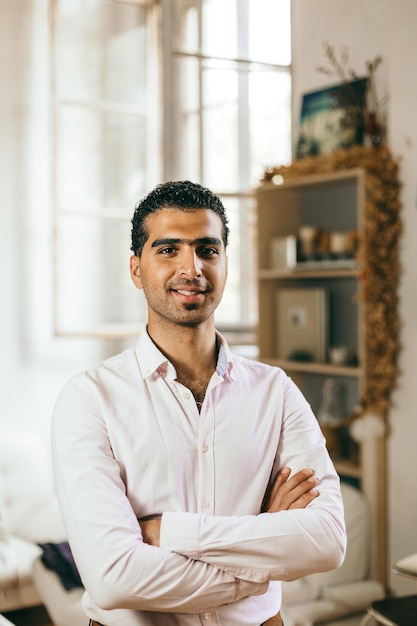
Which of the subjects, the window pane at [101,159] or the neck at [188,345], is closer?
the neck at [188,345]

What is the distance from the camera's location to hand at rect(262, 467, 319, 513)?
1655 mm

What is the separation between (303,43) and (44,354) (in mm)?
2084

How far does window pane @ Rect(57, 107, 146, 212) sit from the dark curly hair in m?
2.53

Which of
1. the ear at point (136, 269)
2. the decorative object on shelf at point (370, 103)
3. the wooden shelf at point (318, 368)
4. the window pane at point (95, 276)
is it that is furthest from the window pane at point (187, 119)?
the ear at point (136, 269)

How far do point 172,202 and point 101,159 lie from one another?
276cm

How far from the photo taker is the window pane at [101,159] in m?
4.25

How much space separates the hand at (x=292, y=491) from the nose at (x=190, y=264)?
1.51 ft

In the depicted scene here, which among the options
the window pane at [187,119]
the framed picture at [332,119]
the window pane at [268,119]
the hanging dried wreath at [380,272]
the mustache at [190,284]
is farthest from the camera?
the window pane at [268,119]

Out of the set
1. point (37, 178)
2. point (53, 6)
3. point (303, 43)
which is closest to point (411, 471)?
point (303, 43)

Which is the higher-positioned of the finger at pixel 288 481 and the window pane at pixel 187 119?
the window pane at pixel 187 119

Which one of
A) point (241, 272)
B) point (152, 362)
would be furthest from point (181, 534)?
point (241, 272)

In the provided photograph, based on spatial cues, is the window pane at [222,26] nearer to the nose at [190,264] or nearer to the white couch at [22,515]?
the white couch at [22,515]

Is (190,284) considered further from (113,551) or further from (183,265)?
(113,551)

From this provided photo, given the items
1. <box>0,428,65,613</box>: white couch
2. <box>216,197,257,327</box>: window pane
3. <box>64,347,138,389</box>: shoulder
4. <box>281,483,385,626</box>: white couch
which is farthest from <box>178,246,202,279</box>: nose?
<box>216,197,257,327</box>: window pane
